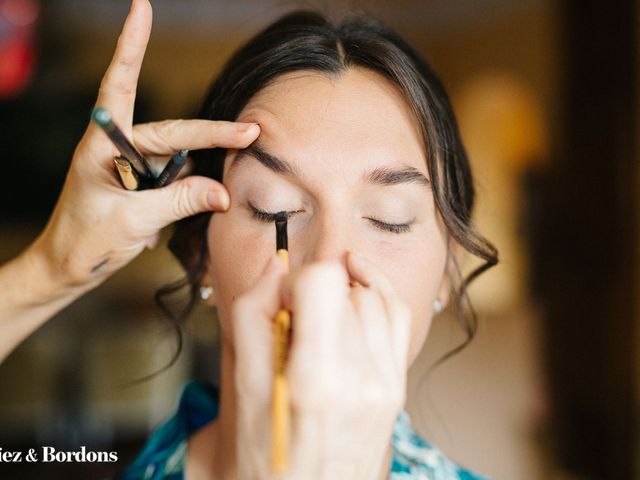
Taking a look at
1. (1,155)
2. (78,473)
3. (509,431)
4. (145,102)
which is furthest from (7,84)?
(509,431)

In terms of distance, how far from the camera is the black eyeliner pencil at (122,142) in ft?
2.45

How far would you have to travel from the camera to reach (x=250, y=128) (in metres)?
0.96

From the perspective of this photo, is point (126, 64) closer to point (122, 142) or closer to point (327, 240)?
point (122, 142)

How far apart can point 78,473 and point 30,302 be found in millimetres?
2424

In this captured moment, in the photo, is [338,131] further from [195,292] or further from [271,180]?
[195,292]

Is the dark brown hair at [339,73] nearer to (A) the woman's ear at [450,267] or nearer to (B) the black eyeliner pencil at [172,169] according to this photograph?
(A) the woman's ear at [450,267]

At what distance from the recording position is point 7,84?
2.73m

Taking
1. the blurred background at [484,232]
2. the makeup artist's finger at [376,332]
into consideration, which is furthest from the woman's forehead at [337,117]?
the blurred background at [484,232]

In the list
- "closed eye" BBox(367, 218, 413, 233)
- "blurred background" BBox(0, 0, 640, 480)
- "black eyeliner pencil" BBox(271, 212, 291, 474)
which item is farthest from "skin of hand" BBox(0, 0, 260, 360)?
"blurred background" BBox(0, 0, 640, 480)

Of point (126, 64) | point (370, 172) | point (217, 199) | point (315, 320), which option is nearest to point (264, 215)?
point (217, 199)

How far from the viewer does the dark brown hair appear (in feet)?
3.44

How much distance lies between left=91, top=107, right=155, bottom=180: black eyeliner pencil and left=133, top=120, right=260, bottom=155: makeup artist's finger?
0.05m

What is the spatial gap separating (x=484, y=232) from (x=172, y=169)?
2665mm

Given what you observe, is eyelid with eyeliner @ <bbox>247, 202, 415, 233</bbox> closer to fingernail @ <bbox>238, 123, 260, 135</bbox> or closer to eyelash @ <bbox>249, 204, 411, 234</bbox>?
eyelash @ <bbox>249, 204, 411, 234</bbox>
